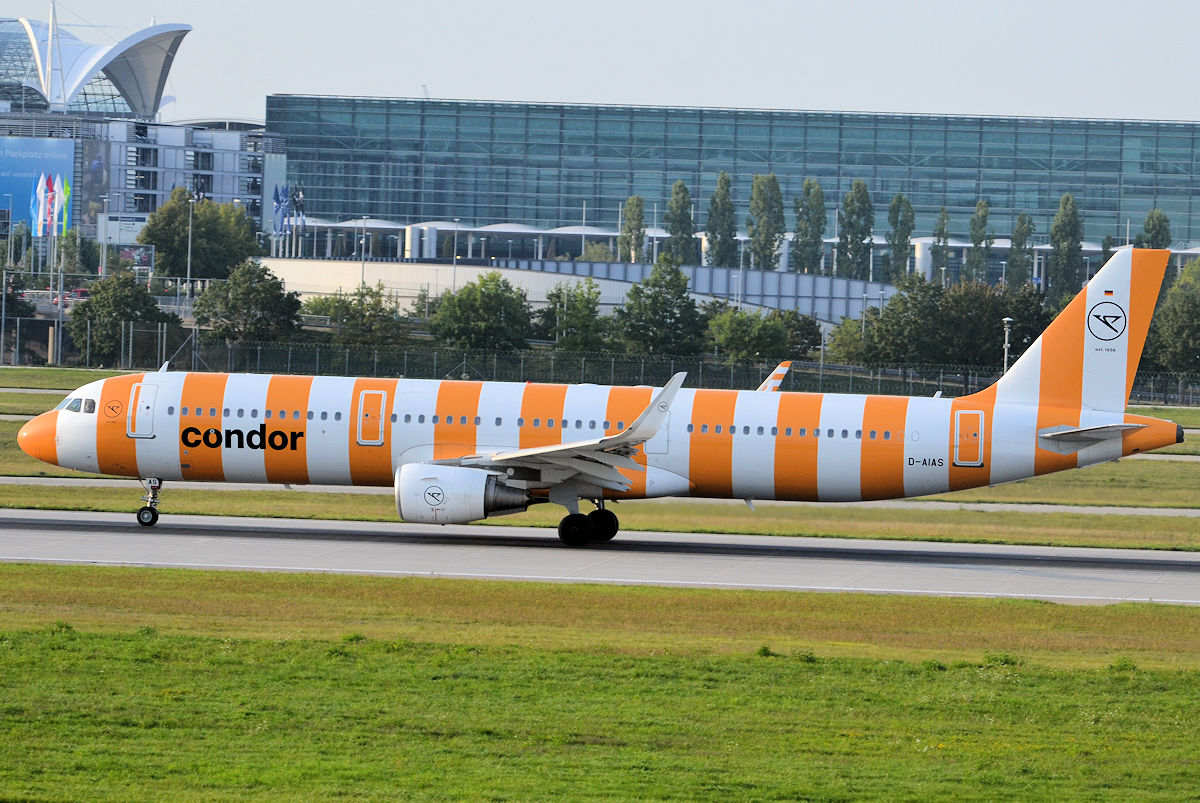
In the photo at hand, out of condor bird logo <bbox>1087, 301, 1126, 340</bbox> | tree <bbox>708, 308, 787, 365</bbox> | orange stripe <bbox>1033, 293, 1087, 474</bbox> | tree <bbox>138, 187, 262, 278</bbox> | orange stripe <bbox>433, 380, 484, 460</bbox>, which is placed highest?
tree <bbox>138, 187, 262, 278</bbox>

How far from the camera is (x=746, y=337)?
89.7 meters

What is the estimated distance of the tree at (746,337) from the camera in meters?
89.5

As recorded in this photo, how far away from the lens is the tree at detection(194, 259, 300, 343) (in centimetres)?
8531

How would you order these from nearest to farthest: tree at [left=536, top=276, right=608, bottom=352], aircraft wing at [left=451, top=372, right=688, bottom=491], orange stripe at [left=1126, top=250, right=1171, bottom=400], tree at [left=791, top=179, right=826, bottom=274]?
aircraft wing at [left=451, top=372, right=688, bottom=491], orange stripe at [left=1126, top=250, right=1171, bottom=400], tree at [left=536, top=276, right=608, bottom=352], tree at [left=791, top=179, right=826, bottom=274]

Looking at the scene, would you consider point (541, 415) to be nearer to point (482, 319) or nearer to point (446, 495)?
point (446, 495)

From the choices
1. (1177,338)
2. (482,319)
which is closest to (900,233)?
(1177,338)

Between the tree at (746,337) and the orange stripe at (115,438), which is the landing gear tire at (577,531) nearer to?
the orange stripe at (115,438)

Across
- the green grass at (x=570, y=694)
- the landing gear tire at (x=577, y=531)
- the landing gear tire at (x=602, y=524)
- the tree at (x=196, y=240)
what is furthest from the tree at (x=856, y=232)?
the green grass at (x=570, y=694)

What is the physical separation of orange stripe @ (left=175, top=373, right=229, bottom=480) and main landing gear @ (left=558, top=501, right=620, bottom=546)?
27.0 ft

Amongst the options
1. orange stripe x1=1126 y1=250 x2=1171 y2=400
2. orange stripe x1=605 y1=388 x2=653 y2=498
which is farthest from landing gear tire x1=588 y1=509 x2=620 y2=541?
orange stripe x1=1126 y1=250 x2=1171 y2=400

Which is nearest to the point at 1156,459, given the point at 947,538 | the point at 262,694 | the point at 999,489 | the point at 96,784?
the point at 999,489

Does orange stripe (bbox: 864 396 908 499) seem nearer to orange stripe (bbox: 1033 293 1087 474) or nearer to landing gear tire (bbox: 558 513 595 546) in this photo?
orange stripe (bbox: 1033 293 1087 474)

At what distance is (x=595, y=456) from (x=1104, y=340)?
11812 mm

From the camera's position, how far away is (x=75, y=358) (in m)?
91.6
